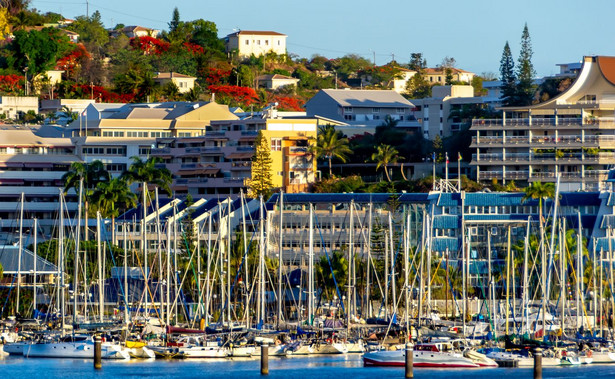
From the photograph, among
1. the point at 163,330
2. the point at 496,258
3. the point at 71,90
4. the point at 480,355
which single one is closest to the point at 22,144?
the point at 71,90

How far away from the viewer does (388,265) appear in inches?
3824

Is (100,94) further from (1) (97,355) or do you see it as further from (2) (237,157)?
(1) (97,355)

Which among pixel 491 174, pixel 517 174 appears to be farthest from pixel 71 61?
pixel 517 174

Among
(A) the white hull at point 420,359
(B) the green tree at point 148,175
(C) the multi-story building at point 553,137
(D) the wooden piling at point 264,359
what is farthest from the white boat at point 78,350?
(C) the multi-story building at point 553,137

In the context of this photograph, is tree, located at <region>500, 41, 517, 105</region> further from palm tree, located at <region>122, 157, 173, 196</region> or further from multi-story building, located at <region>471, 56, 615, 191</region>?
palm tree, located at <region>122, 157, 173, 196</region>

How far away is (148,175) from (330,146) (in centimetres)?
1765

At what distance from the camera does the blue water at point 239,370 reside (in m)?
77.8

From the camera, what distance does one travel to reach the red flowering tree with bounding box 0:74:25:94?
175625 millimetres

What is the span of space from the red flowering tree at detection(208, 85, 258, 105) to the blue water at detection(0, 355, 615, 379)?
319ft

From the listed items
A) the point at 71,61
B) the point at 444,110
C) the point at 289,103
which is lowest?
the point at 444,110

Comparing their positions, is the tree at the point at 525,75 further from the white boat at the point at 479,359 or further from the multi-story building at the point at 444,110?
the white boat at the point at 479,359

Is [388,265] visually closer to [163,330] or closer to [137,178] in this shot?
[163,330]

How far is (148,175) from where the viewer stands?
5354 inches

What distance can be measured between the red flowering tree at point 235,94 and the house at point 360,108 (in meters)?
9.39
